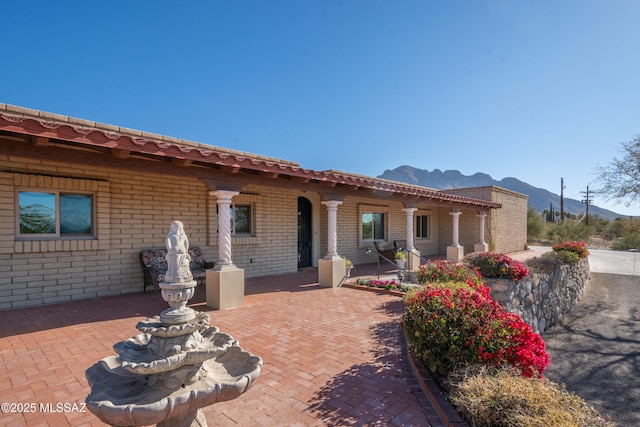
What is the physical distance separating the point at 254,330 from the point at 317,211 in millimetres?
7316

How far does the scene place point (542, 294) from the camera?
8.68 metres

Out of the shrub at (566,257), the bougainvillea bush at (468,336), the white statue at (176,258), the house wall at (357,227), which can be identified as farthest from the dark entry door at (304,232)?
the white statue at (176,258)

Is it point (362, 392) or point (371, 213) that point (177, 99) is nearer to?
point (371, 213)

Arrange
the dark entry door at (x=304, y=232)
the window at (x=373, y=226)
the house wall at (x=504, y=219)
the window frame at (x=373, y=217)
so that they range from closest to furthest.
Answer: the dark entry door at (x=304, y=232)
the window frame at (x=373, y=217)
the window at (x=373, y=226)
the house wall at (x=504, y=219)

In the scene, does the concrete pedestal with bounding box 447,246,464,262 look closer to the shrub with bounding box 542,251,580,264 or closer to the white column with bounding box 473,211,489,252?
the white column with bounding box 473,211,489,252

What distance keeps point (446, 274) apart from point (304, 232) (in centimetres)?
617

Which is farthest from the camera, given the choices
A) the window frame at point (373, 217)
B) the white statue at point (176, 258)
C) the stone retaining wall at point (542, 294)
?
the window frame at point (373, 217)

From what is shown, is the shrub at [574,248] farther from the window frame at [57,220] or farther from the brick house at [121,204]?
the window frame at [57,220]

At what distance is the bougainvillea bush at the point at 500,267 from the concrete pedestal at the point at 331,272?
3.29m

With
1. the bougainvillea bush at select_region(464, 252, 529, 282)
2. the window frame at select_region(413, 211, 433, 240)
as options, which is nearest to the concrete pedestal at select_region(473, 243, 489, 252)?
the window frame at select_region(413, 211, 433, 240)

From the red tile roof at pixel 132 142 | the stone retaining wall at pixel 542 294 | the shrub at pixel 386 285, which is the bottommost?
the stone retaining wall at pixel 542 294

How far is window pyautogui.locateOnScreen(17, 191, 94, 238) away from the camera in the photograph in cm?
617

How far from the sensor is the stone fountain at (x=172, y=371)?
175 centimetres

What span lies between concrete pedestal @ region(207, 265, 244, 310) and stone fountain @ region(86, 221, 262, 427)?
13.0 feet
